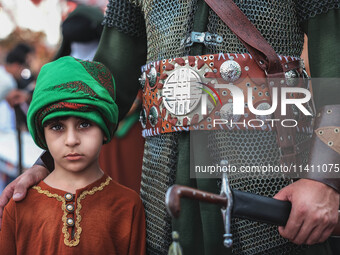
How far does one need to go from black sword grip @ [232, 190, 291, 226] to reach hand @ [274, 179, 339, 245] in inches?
1.2

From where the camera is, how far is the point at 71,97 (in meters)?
1.95

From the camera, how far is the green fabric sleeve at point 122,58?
233 cm

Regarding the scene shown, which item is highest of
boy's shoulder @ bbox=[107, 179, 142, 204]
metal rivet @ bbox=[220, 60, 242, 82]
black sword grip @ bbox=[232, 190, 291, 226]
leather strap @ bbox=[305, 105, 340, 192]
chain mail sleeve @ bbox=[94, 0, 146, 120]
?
chain mail sleeve @ bbox=[94, 0, 146, 120]

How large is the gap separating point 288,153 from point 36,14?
8177 millimetres

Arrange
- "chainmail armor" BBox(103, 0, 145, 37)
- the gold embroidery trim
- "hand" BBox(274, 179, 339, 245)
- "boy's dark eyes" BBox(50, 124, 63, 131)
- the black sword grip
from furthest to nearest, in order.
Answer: "chainmail armor" BBox(103, 0, 145, 37) → "boy's dark eyes" BBox(50, 124, 63, 131) → the gold embroidery trim → "hand" BBox(274, 179, 339, 245) → the black sword grip

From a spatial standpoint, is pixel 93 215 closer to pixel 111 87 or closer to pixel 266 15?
pixel 111 87

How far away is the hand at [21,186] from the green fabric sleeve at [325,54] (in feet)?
4.00

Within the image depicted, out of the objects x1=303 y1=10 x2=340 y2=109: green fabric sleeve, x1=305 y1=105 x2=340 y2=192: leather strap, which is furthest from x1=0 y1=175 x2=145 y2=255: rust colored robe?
x1=303 y1=10 x2=340 y2=109: green fabric sleeve

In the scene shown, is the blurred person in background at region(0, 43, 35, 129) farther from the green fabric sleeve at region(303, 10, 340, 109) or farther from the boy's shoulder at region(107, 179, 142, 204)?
the green fabric sleeve at region(303, 10, 340, 109)

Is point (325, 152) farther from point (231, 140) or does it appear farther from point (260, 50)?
point (260, 50)

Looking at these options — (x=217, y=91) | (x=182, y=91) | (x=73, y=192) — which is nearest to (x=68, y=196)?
(x=73, y=192)

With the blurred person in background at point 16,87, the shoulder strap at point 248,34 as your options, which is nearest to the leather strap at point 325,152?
the shoulder strap at point 248,34

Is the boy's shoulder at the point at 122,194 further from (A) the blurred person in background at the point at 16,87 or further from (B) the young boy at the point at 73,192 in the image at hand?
(A) the blurred person in background at the point at 16,87

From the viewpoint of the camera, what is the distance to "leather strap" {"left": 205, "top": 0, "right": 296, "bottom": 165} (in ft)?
5.98
